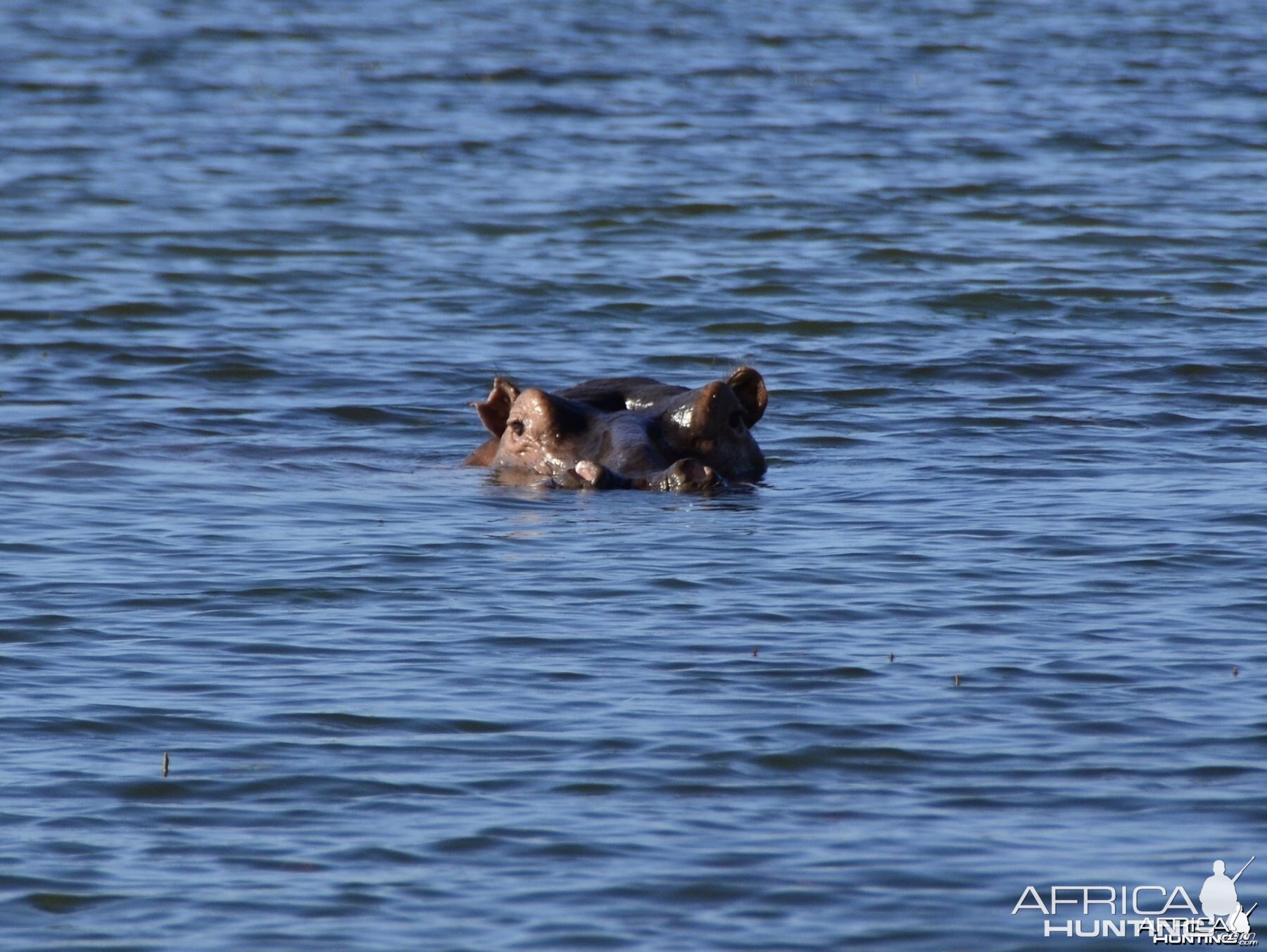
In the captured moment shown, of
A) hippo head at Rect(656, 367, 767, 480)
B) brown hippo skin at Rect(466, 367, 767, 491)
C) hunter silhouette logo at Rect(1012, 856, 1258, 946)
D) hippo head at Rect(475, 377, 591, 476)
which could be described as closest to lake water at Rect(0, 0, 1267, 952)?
hunter silhouette logo at Rect(1012, 856, 1258, 946)

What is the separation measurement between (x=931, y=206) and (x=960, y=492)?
44.3 ft

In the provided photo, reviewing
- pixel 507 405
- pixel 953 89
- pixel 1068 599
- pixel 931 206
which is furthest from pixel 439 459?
pixel 953 89

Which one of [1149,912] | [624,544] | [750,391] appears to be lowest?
[624,544]

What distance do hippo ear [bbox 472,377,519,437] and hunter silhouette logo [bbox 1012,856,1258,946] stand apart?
749 cm

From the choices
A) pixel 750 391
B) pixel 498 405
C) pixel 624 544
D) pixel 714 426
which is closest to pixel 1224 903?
pixel 624 544

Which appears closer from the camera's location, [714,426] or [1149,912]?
[1149,912]

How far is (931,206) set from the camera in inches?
1062

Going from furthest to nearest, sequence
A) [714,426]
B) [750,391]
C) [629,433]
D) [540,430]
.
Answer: [750,391]
[540,430]
[714,426]
[629,433]

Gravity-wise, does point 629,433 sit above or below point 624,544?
above

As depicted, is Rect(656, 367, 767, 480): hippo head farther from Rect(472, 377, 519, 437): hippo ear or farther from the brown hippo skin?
Rect(472, 377, 519, 437): hippo ear

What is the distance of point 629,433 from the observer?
45.4 feet

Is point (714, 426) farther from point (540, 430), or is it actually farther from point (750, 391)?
point (540, 430)

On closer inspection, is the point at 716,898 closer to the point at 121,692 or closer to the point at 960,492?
the point at 121,692

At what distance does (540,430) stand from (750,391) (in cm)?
133
